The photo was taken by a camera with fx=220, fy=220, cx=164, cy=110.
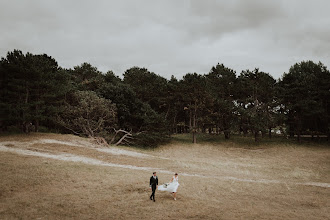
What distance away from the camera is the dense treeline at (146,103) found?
36875 millimetres

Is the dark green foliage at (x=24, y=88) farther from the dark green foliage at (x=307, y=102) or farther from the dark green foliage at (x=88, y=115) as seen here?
the dark green foliage at (x=307, y=102)

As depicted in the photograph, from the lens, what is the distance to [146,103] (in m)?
50.9

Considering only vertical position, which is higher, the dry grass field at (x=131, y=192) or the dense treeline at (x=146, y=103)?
the dense treeline at (x=146, y=103)

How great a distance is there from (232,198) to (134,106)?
35.0m

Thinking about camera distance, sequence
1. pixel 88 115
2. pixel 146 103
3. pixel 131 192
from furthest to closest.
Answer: pixel 146 103
pixel 88 115
pixel 131 192

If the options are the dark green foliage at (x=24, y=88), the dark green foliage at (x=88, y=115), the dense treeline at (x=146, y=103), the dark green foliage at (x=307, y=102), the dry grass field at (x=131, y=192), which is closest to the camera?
the dry grass field at (x=131, y=192)

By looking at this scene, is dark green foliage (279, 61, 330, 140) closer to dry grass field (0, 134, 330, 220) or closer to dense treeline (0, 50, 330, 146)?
dense treeline (0, 50, 330, 146)

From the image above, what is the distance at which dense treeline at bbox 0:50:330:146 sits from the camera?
36.9 metres

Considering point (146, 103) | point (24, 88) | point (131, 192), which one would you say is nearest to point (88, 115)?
point (24, 88)

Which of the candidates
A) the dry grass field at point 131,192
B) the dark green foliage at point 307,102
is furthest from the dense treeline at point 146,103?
the dry grass field at point 131,192

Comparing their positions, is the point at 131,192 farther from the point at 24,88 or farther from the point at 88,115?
the point at 24,88

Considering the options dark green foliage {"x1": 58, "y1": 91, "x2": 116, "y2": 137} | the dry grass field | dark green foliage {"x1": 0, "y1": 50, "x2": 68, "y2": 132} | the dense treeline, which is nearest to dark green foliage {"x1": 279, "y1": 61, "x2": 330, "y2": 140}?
the dense treeline

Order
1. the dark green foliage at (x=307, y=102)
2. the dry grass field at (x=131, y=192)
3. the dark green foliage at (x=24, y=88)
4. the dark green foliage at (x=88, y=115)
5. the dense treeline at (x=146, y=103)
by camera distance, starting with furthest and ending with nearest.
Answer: the dark green foliage at (x=307, y=102) < the dark green foliage at (x=88, y=115) < the dense treeline at (x=146, y=103) < the dark green foliage at (x=24, y=88) < the dry grass field at (x=131, y=192)

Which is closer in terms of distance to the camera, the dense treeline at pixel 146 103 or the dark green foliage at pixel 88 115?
the dense treeline at pixel 146 103
